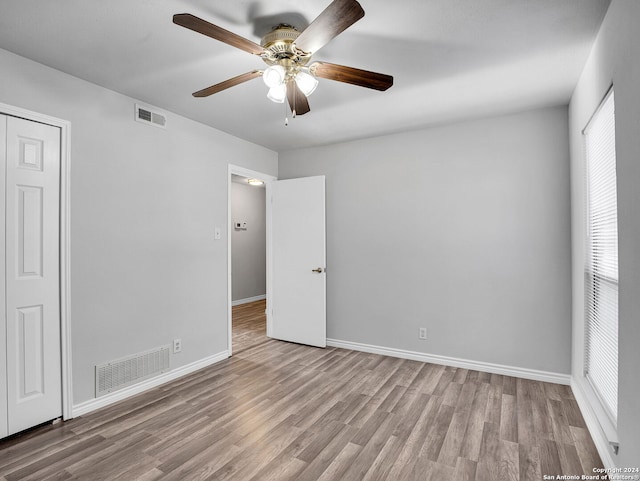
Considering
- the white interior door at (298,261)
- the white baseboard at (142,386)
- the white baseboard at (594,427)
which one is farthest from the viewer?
the white interior door at (298,261)

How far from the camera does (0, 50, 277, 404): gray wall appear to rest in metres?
2.59

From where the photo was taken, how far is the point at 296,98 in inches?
91.7

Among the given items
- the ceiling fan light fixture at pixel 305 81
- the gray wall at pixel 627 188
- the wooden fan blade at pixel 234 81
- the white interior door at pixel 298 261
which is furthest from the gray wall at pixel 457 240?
the wooden fan blade at pixel 234 81

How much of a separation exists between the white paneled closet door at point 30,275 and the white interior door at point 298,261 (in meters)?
2.48

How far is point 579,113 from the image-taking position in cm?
268

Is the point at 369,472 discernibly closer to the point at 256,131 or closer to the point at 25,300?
the point at 25,300

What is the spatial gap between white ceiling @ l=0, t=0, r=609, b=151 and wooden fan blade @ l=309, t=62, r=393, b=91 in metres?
0.23

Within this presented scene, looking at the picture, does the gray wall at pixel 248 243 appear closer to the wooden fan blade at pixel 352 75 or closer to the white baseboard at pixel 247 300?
the white baseboard at pixel 247 300

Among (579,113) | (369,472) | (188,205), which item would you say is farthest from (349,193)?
(369,472)

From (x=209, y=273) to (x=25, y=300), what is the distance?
158cm

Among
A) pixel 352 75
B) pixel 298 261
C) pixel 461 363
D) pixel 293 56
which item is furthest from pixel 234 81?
pixel 461 363

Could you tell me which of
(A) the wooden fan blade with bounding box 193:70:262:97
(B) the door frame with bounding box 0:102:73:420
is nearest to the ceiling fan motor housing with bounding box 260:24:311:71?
(A) the wooden fan blade with bounding box 193:70:262:97

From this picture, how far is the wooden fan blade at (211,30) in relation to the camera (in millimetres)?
1503

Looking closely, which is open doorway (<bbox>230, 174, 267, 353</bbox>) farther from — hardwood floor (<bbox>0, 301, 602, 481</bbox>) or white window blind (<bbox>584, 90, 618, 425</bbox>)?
white window blind (<bbox>584, 90, 618, 425</bbox>)
